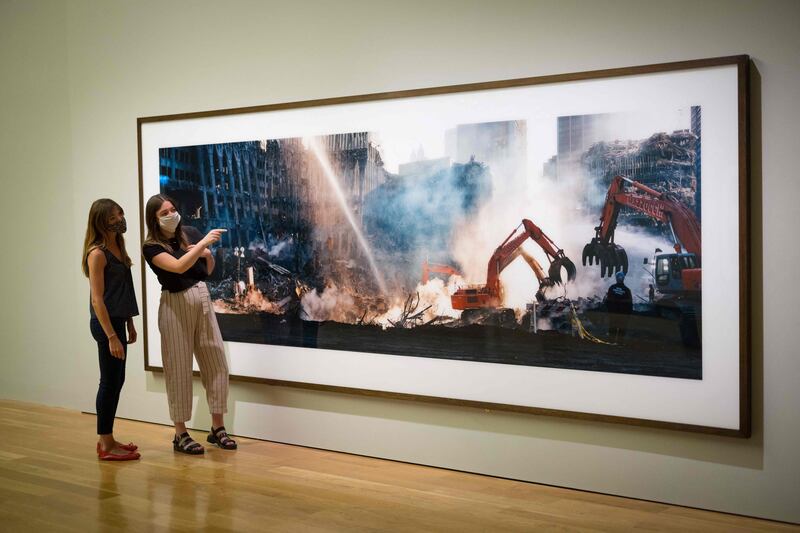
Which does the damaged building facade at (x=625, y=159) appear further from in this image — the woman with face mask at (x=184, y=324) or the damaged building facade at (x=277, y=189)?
the woman with face mask at (x=184, y=324)

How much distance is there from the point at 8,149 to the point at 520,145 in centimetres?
398

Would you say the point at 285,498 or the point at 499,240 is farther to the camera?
the point at 499,240

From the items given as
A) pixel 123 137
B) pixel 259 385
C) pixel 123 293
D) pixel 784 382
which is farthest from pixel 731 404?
pixel 123 137

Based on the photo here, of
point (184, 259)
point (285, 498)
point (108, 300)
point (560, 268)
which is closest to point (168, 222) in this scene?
point (184, 259)

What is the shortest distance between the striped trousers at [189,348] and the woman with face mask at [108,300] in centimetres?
23

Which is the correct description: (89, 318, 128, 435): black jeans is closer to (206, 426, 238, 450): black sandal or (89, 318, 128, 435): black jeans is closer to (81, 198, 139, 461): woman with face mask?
(81, 198, 139, 461): woman with face mask

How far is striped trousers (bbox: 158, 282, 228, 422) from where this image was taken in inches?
176

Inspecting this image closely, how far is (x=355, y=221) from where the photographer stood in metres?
4.33

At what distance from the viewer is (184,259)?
4254 millimetres

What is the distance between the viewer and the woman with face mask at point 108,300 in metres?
4.20

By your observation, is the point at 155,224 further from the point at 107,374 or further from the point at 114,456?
the point at 114,456

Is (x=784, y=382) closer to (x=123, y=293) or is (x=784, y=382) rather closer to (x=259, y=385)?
(x=259, y=385)

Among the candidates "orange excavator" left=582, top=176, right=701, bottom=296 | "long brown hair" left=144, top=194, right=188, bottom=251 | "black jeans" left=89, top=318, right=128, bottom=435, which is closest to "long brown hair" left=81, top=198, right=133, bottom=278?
"long brown hair" left=144, top=194, right=188, bottom=251

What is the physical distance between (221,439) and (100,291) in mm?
1040
